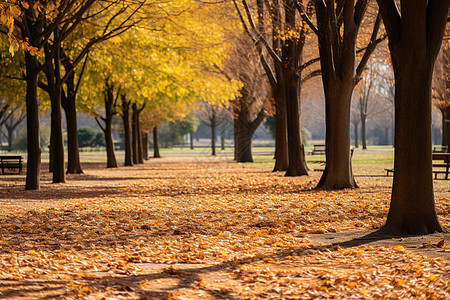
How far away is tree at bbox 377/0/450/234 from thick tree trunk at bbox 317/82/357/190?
6360 mm

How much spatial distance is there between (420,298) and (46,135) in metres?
62.8

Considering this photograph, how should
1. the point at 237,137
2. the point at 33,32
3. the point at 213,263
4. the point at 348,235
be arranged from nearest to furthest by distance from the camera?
the point at 213,263
the point at 348,235
the point at 33,32
the point at 237,137

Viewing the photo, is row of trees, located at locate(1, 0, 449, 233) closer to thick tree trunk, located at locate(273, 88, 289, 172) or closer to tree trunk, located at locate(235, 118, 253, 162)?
thick tree trunk, located at locate(273, 88, 289, 172)

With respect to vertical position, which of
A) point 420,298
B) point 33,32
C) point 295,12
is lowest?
point 420,298

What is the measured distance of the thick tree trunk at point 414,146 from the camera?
779 centimetres

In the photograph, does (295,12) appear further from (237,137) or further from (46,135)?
(46,135)

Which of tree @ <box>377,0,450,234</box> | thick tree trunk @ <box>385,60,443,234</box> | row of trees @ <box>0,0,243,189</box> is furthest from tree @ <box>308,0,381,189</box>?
thick tree trunk @ <box>385,60,443,234</box>

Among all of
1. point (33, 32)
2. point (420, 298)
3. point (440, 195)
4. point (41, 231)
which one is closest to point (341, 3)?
point (440, 195)

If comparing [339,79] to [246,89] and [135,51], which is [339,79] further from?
[246,89]

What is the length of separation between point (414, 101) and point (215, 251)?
3.64 meters

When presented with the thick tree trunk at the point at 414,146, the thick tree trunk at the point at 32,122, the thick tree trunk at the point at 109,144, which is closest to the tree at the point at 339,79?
the thick tree trunk at the point at 414,146

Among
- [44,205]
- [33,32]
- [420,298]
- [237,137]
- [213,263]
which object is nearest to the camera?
[420,298]

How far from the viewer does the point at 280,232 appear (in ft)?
27.5

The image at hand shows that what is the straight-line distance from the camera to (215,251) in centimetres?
691
